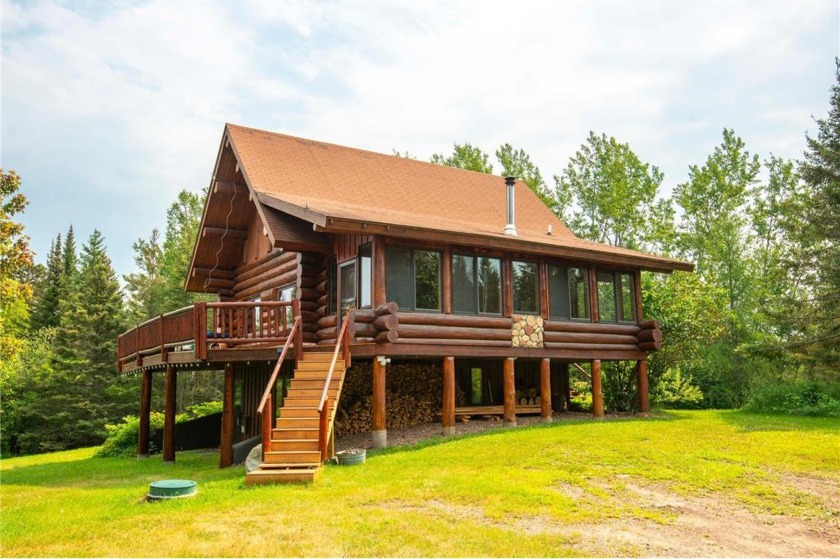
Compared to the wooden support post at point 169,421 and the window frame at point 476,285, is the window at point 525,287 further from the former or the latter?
the wooden support post at point 169,421

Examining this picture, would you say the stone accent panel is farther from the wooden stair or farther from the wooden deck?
the wooden stair

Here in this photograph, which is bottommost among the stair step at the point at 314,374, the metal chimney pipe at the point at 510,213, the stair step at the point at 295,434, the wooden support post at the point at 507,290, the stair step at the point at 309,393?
the stair step at the point at 295,434

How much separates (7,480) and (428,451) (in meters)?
10.3

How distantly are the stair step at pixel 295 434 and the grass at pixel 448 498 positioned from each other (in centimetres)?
73

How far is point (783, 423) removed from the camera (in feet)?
54.3

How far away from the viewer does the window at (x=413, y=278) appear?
15555 millimetres

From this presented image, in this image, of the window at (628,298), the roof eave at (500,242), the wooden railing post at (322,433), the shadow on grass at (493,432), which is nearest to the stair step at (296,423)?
the wooden railing post at (322,433)

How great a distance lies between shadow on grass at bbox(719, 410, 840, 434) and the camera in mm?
15337

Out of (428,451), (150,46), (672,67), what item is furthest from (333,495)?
(672,67)

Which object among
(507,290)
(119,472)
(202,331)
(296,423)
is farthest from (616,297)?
(119,472)

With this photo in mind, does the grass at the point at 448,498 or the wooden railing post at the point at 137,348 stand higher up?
the wooden railing post at the point at 137,348

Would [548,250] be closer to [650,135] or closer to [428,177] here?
[428,177]

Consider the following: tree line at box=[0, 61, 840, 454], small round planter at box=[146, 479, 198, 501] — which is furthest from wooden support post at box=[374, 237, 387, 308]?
tree line at box=[0, 61, 840, 454]

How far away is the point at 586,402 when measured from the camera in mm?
25250
